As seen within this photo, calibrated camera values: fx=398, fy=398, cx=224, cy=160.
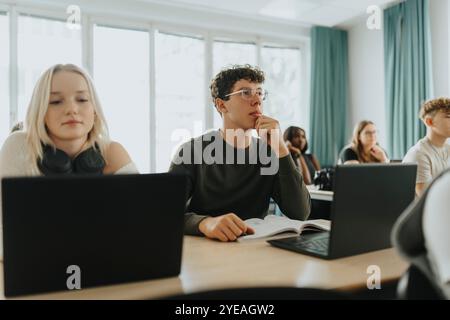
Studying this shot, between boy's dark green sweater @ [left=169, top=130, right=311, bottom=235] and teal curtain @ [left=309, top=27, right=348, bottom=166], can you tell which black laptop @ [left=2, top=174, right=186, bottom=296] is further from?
teal curtain @ [left=309, top=27, right=348, bottom=166]

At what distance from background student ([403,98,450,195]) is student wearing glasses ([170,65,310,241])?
1.04m

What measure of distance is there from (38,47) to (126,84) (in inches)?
38.4

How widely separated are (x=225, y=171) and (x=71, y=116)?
2.36 feet

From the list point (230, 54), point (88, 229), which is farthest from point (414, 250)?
point (230, 54)

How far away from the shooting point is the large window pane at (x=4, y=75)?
13.4ft

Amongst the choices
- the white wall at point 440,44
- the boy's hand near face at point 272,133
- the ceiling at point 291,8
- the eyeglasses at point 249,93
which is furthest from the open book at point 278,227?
the white wall at point 440,44

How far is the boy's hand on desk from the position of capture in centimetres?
120

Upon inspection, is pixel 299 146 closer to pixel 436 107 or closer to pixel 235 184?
pixel 436 107

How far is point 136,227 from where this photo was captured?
79 centimetres

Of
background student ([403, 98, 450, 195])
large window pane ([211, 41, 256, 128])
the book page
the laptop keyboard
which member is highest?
large window pane ([211, 41, 256, 128])

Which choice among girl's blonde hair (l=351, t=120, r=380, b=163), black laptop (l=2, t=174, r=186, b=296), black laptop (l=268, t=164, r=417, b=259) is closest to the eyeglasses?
black laptop (l=268, t=164, r=417, b=259)

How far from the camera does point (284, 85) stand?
569 centimetres

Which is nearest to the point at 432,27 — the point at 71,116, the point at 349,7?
the point at 349,7
